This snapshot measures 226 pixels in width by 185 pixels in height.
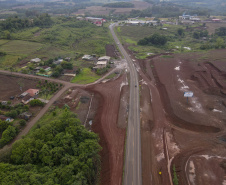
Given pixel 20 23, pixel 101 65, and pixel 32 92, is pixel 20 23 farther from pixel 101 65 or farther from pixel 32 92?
pixel 32 92

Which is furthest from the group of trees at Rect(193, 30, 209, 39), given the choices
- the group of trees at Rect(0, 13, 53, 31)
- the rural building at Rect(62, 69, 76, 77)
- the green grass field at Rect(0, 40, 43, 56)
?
the group of trees at Rect(0, 13, 53, 31)

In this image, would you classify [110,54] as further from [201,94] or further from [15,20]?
[15,20]

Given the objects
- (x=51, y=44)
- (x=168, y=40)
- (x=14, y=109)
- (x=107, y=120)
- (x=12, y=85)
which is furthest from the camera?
(x=168, y=40)

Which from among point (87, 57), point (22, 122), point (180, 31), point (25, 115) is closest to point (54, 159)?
point (22, 122)

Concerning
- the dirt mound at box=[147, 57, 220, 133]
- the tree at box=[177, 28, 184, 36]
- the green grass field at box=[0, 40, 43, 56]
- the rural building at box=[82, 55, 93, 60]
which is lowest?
the dirt mound at box=[147, 57, 220, 133]

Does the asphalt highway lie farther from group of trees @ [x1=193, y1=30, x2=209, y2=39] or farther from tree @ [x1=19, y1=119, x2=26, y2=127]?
group of trees @ [x1=193, y1=30, x2=209, y2=39]

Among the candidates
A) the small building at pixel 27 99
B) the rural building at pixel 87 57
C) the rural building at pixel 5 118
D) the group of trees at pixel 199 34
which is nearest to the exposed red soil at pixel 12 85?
the small building at pixel 27 99
